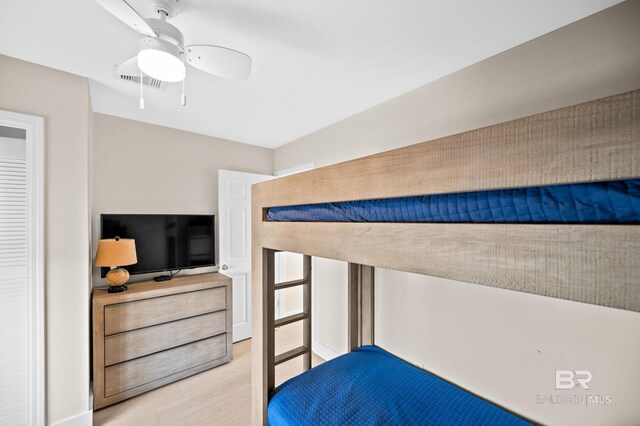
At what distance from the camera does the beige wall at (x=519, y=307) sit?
3.96 feet

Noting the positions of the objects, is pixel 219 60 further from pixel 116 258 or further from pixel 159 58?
pixel 116 258

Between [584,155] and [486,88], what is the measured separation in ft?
4.87

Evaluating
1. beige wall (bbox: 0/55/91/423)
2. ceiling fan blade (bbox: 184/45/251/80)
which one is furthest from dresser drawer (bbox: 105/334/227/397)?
ceiling fan blade (bbox: 184/45/251/80)

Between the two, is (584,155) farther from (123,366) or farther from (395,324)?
(123,366)

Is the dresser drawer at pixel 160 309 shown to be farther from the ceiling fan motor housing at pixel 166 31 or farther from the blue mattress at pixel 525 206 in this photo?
the blue mattress at pixel 525 206

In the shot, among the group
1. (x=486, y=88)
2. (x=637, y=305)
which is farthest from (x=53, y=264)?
(x=486, y=88)

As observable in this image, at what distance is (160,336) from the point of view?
2.28m

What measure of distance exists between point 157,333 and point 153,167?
5.49 feet

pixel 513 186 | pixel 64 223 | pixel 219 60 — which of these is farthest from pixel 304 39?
pixel 64 223

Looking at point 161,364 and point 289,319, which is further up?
point 289,319

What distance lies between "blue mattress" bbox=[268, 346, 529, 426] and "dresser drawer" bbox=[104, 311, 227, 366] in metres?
1.51

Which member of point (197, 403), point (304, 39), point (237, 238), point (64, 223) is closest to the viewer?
point (304, 39)

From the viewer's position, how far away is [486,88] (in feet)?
5.30

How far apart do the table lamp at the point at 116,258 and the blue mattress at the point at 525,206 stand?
219 centimetres
